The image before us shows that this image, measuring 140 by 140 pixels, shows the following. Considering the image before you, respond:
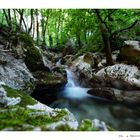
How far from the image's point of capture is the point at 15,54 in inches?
164

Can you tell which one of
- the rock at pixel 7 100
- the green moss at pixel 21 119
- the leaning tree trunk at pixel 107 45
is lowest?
the green moss at pixel 21 119

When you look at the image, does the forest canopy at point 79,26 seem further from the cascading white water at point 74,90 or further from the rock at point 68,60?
the cascading white water at point 74,90

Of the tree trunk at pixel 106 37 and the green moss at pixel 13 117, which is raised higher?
the tree trunk at pixel 106 37

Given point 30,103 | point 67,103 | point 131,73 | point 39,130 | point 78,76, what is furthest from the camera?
point 78,76

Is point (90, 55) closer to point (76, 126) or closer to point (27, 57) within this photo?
point (27, 57)

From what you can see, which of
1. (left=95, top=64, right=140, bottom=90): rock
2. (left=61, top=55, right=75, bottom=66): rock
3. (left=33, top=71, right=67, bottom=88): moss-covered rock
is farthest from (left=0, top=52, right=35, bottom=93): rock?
(left=95, top=64, right=140, bottom=90): rock

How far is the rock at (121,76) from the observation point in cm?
436

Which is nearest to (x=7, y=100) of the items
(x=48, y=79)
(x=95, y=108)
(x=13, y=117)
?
(x=13, y=117)

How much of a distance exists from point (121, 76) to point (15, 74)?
1.76 metres

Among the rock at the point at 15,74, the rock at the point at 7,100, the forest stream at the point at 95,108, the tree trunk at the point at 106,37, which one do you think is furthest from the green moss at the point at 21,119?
the tree trunk at the point at 106,37

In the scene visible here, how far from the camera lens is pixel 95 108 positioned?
149 inches
